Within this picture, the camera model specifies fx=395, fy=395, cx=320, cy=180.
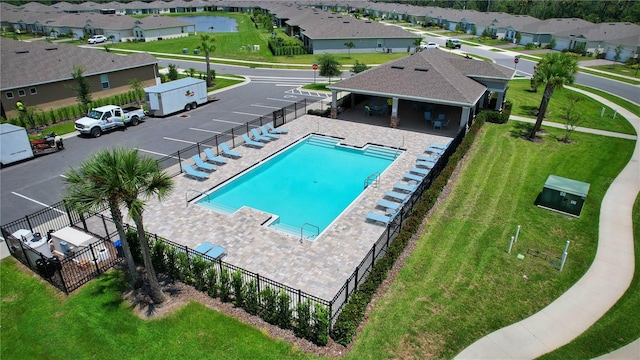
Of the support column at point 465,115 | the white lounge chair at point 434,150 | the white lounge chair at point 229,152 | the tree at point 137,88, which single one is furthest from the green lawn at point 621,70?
the tree at point 137,88

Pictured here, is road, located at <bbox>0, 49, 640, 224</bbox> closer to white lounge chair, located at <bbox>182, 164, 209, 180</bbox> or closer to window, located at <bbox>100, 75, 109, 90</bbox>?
white lounge chair, located at <bbox>182, 164, 209, 180</bbox>

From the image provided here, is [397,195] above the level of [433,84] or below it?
below

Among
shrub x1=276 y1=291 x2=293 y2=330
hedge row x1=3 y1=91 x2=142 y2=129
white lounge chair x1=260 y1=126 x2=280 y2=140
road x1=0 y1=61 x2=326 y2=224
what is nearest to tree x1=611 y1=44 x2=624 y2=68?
road x1=0 y1=61 x2=326 y2=224

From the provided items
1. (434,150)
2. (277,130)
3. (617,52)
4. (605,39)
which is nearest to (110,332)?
(277,130)

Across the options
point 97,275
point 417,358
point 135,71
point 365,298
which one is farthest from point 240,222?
point 135,71

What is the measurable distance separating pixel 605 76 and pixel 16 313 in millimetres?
66305

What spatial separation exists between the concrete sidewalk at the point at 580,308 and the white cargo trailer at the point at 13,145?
1107 inches

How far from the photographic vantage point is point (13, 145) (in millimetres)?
25156

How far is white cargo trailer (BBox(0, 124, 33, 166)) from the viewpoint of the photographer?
24.8 meters

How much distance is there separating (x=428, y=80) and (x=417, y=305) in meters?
22.1

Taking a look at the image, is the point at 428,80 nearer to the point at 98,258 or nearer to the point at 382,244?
the point at 382,244

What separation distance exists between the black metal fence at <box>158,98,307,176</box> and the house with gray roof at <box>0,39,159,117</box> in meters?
17.7

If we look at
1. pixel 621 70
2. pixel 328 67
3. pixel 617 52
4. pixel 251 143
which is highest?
→ pixel 328 67

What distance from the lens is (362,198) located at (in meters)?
21.0
